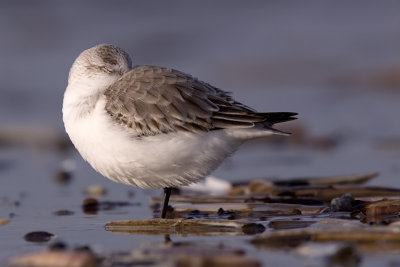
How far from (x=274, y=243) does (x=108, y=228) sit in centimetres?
126

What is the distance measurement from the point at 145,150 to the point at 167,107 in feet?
1.07

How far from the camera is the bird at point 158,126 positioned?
5.22m

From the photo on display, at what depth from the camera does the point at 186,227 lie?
16.7 ft

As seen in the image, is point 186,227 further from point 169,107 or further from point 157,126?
point 169,107

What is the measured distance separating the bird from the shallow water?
19.6 inches

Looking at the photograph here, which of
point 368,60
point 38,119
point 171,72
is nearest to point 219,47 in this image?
point 368,60

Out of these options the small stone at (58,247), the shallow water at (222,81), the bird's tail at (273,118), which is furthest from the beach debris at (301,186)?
the small stone at (58,247)

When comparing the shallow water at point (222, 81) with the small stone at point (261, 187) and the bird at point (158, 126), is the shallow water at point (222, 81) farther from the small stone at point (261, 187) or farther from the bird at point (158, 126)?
the bird at point (158, 126)

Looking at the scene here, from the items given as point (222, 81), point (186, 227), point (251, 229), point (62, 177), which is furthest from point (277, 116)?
point (222, 81)

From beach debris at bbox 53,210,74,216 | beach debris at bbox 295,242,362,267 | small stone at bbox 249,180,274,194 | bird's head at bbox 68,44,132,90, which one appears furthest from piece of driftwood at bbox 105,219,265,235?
small stone at bbox 249,180,274,194

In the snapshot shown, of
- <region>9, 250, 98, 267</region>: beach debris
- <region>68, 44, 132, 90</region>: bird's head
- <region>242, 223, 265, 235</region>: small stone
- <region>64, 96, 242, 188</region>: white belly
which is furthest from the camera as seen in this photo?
<region>68, 44, 132, 90</region>: bird's head

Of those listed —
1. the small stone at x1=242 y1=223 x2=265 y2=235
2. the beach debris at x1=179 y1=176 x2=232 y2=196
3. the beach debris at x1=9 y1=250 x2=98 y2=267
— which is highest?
the beach debris at x1=179 y1=176 x2=232 y2=196

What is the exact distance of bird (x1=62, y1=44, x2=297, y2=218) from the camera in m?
5.22

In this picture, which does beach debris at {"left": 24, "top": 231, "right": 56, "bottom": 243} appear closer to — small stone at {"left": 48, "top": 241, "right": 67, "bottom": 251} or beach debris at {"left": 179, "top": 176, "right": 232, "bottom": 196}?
small stone at {"left": 48, "top": 241, "right": 67, "bottom": 251}
